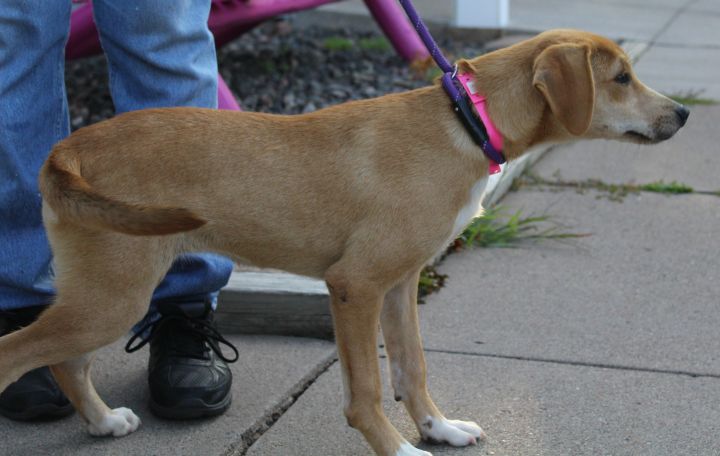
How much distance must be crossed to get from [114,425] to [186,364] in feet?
1.04

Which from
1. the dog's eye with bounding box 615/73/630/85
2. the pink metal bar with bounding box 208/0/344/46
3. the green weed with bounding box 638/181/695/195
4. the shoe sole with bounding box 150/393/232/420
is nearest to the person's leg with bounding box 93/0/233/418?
the shoe sole with bounding box 150/393/232/420

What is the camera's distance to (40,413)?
334cm

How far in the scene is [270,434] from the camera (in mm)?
3258

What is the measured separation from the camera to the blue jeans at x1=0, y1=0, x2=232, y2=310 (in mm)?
3244

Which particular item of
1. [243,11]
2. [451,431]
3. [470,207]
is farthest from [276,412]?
[243,11]

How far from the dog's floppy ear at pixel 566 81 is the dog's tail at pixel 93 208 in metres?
1.04

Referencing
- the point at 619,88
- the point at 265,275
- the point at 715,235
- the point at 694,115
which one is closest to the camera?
the point at 619,88

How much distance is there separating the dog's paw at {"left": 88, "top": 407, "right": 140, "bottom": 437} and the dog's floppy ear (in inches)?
61.4

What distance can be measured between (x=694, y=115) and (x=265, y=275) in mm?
3664

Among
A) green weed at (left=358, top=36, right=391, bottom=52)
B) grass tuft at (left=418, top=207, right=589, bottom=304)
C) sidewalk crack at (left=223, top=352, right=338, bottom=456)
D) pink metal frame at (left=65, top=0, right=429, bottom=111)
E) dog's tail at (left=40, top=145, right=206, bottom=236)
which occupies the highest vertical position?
dog's tail at (left=40, top=145, right=206, bottom=236)

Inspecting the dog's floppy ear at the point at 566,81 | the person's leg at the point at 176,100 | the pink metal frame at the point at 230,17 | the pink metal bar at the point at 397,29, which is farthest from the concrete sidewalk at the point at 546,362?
the pink metal bar at the point at 397,29

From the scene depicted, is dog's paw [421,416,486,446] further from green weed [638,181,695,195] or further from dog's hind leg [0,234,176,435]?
green weed [638,181,695,195]

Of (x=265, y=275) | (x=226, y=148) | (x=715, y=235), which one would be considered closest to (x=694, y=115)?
(x=715, y=235)

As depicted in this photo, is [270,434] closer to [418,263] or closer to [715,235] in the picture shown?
[418,263]
